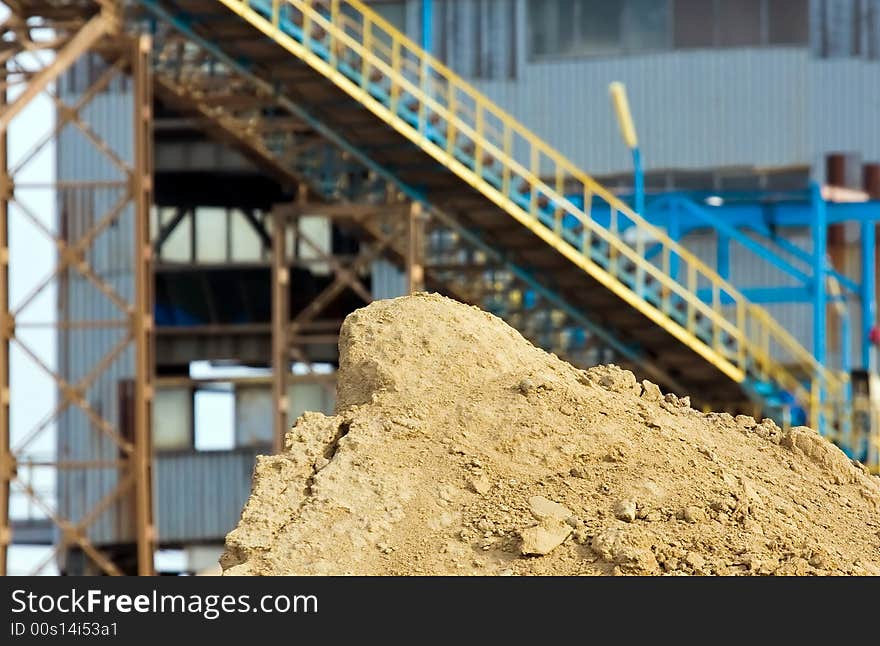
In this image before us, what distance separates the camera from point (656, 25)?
36.5 metres

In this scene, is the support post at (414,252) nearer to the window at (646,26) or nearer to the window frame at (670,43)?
the window frame at (670,43)

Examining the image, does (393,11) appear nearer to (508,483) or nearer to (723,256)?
(723,256)

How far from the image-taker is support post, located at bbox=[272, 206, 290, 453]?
1207 inches

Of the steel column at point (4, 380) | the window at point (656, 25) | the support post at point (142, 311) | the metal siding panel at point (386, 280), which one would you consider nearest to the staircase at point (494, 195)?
the support post at point (142, 311)

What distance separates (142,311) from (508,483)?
17969mm

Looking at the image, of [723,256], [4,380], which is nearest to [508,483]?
[4,380]

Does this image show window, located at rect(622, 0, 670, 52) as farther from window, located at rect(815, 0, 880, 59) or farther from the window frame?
window, located at rect(815, 0, 880, 59)

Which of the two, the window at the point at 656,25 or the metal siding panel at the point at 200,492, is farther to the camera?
the metal siding panel at the point at 200,492

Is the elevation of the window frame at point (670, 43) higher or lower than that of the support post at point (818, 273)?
higher

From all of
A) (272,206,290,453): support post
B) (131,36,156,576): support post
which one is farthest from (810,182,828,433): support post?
(131,36,156,576): support post

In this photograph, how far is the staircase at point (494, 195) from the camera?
87.4 ft

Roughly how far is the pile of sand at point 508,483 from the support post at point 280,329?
18685mm

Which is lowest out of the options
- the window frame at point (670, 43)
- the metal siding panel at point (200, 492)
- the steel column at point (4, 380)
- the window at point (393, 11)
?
the metal siding panel at point (200, 492)
